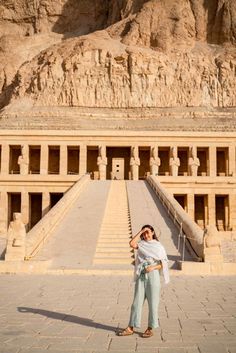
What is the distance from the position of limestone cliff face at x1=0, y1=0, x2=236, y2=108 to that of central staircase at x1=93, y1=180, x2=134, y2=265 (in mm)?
27334

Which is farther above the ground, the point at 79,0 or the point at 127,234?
the point at 79,0

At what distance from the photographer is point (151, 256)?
6773 millimetres

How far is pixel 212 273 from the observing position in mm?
12305

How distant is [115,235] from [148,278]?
32.7 ft

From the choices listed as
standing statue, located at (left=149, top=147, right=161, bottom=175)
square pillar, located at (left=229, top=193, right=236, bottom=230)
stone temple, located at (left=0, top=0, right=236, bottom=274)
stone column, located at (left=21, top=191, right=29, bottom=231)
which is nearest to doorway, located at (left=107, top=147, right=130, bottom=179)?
stone temple, located at (left=0, top=0, right=236, bottom=274)

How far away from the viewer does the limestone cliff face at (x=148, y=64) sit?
163 ft

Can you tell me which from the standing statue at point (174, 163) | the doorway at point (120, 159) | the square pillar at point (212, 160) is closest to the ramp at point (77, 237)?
the standing statue at point (174, 163)

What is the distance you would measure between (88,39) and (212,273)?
44.9 m

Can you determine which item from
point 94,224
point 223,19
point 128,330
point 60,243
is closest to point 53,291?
point 128,330

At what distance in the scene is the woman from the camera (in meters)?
6.39

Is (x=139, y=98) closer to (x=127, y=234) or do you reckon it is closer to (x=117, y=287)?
(x=127, y=234)

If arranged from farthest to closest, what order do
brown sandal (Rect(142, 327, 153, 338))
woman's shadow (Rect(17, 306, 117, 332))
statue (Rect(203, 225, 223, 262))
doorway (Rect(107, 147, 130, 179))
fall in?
doorway (Rect(107, 147, 130, 179)) → statue (Rect(203, 225, 223, 262)) → woman's shadow (Rect(17, 306, 117, 332)) → brown sandal (Rect(142, 327, 153, 338))

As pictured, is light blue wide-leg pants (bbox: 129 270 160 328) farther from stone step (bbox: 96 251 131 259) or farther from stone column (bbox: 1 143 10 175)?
stone column (bbox: 1 143 10 175)

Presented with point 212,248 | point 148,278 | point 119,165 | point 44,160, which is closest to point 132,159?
point 119,165
